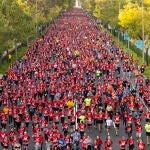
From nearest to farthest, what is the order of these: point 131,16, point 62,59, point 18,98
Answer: point 18,98
point 62,59
point 131,16

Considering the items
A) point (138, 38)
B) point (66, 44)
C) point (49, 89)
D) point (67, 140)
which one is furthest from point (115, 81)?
point (66, 44)

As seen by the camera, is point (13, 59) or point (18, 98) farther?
point (13, 59)

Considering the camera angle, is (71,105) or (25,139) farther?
(71,105)

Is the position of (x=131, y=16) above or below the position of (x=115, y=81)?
above

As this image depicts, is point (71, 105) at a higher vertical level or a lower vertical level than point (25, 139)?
lower

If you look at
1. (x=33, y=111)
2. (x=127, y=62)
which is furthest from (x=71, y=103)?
(x=127, y=62)

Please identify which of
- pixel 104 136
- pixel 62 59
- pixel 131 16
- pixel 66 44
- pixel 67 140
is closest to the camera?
pixel 67 140

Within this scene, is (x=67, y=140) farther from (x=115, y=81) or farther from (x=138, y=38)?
(x=138, y=38)
